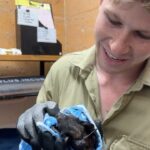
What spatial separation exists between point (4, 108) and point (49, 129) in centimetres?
124

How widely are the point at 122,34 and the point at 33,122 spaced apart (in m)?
0.29

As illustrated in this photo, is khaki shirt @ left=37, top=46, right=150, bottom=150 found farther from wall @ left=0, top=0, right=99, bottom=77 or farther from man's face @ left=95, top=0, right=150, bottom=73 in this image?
wall @ left=0, top=0, right=99, bottom=77

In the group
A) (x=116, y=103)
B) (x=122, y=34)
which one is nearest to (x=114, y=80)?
(x=116, y=103)

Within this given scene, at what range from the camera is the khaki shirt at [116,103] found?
32.4 inches

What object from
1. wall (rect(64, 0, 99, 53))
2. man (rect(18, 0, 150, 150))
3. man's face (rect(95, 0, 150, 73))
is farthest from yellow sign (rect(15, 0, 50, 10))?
man's face (rect(95, 0, 150, 73))

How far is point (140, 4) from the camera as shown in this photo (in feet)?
2.26

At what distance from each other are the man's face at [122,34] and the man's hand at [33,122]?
0.19m

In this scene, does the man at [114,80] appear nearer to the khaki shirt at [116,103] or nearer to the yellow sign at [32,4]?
the khaki shirt at [116,103]

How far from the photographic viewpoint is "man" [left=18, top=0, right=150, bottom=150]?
2.41ft

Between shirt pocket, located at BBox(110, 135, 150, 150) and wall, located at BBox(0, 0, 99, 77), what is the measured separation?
114 centimetres

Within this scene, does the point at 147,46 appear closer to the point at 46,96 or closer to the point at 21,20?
the point at 46,96

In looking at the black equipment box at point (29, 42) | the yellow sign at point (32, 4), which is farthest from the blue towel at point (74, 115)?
the yellow sign at point (32, 4)

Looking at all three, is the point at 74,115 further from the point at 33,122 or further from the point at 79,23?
the point at 79,23

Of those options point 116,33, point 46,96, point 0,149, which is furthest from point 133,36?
point 0,149
